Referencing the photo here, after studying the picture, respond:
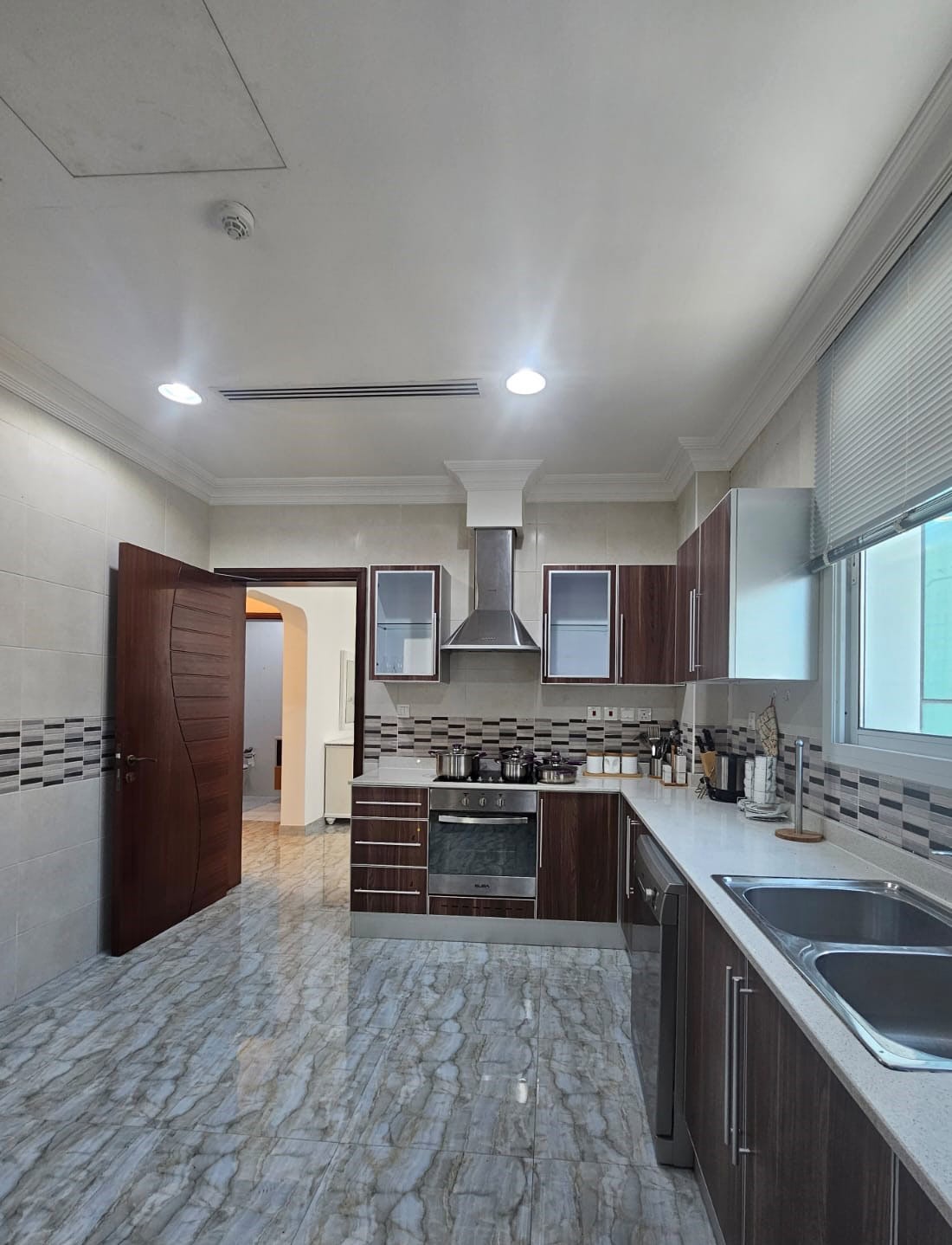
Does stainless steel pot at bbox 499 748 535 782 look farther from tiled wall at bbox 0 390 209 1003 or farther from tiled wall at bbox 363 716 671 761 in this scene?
tiled wall at bbox 0 390 209 1003

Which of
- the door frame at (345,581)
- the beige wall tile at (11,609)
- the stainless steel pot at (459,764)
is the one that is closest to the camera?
the beige wall tile at (11,609)

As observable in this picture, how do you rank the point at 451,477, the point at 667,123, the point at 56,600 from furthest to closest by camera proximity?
the point at 451,477
the point at 56,600
the point at 667,123

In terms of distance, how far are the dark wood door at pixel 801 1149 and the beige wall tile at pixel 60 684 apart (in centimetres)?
300

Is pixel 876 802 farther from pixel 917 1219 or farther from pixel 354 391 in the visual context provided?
pixel 354 391

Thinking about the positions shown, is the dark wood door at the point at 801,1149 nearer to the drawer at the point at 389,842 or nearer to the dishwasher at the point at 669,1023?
the dishwasher at the point at 669,1023

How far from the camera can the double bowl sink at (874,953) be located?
1270mm

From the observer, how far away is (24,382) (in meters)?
3.02

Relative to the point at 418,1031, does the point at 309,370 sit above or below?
above

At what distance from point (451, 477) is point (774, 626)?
8.10ft

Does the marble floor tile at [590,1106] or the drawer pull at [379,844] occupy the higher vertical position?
the drawer pull at [379,844]

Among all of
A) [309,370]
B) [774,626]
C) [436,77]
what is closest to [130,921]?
[309,370]

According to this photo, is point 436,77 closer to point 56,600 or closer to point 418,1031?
point 56,600

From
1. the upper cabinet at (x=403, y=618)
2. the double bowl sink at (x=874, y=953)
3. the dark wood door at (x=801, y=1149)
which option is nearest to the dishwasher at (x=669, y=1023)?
the double bowl sink at (x=874, y=953)

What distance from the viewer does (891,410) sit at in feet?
6.47
